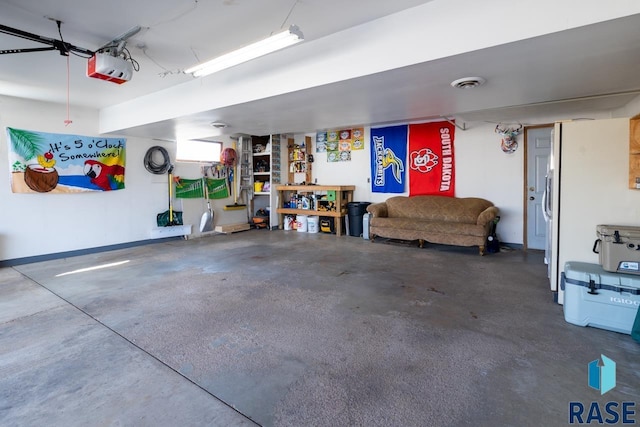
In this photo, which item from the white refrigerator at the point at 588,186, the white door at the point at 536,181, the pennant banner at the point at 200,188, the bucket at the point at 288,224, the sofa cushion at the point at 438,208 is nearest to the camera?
the white refrigerator at the point at 588,186

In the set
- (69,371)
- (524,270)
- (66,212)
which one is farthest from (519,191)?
(66,212)

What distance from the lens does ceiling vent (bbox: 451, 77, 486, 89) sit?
3199mm

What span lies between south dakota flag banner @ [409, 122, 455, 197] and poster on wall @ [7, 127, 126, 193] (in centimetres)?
588

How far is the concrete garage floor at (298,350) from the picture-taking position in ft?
5.57

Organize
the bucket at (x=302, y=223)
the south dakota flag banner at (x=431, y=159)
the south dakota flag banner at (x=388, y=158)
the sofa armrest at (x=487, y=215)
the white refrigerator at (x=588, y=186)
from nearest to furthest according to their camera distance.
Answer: the white refrigerator at (x=588, y=186) → the sofa armrest at (x=487, y=215) → the south dakota flag banner at (x=431, y=159) → the south dakota flag banner at (x=388, y=158) → the bucket at (x=302, y=223)

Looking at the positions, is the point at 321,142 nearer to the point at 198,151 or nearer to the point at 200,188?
the point at 198,151

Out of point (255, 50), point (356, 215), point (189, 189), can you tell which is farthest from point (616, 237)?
point (189, 189)

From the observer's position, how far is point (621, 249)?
2.50 metres

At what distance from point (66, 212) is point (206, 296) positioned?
12.8 ft

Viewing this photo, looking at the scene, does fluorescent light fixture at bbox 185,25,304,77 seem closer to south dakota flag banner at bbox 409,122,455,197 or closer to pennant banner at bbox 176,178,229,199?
pennant banner at bbox 176,178,229,199

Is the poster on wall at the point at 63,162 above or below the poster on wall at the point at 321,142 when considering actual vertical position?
below

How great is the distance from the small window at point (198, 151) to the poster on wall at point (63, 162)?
1.23m

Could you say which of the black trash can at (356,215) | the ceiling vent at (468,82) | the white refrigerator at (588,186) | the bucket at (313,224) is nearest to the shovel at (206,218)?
the bucket at (313,224)

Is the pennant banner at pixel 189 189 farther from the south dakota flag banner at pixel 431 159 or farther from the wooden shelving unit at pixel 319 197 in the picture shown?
the south dakota flag banner at pixel 431 159
